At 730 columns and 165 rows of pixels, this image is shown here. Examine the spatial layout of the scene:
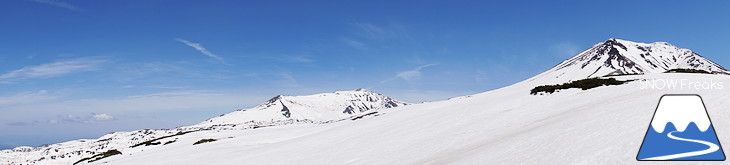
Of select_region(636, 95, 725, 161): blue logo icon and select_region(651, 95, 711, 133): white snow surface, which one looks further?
select_region(651, 95, 711, 133): white snow surface

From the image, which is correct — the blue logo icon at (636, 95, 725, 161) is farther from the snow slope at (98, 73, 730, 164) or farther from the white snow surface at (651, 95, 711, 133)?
the snow slope at (98, 73, 730, 164)

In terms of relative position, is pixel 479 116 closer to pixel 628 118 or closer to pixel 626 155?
pixel 628 118

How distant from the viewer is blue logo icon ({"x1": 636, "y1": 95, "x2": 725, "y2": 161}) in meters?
7.03

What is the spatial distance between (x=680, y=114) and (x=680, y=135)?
106 centimetres

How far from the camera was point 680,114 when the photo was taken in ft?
27.0

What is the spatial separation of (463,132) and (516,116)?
9.34 ft

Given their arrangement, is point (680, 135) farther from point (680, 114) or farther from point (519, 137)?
point (519, 137)

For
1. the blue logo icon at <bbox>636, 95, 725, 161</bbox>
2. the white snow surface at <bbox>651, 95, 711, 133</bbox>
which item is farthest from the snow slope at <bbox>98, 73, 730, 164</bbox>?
the white snow surface at <bbox>651, 95, 711, 133</bbox>

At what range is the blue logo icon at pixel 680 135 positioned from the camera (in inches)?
277

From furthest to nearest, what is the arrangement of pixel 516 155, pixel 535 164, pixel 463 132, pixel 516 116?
pixel 516 116
pixel 463 132
pixel 516 155
pixel 535 164

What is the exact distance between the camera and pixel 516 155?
966cm

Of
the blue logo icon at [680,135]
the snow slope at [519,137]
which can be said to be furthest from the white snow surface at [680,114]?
the snow slope at [519,137]

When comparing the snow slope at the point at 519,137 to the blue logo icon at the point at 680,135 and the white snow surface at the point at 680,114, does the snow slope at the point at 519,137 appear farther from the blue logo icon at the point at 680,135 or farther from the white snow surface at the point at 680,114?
→ the white snow surface at the point at 680,114

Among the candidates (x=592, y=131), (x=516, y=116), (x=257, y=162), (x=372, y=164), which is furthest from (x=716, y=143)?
(x=257, y=162)
